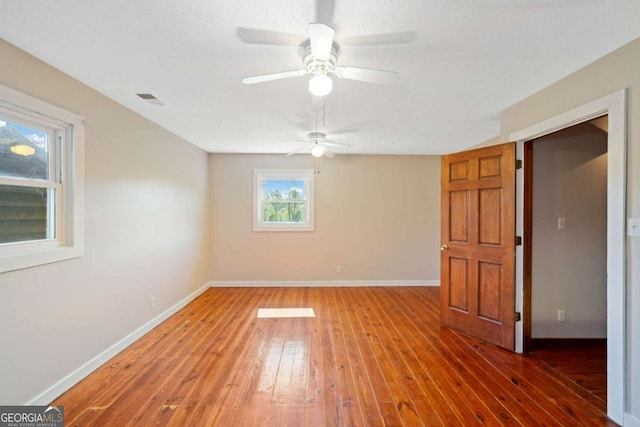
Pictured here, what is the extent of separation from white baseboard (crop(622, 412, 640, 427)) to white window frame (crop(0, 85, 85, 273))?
393 cm

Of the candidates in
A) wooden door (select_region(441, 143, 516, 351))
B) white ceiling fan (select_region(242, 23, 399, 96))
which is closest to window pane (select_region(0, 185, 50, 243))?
white ceiling fan (select_region(242, 23, 399, 96))

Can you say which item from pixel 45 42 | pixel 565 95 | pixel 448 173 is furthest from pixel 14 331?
pixel 565 95

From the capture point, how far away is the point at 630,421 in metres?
1.70

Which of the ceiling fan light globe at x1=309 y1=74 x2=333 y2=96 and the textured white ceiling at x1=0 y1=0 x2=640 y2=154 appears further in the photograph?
the ceiling fan light globe at x1=309 y1=74 x2=333 y2=96

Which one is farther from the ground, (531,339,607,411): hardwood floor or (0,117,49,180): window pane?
(0,117,49,180): window pane

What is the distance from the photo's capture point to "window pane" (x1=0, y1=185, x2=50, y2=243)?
1785mm

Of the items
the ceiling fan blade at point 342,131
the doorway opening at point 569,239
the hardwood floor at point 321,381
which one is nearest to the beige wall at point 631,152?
the hardwood floor at point 321,381

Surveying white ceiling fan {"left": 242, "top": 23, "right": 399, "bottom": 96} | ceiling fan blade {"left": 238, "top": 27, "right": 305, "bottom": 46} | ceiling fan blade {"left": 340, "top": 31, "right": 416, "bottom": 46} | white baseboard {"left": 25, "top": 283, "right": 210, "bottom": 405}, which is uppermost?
ceiling fan blade {"left": 340, "top": 31, "right": 416, "bottom": 46}

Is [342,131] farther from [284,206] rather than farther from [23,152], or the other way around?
[23,152]

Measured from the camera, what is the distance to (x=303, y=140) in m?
4.02

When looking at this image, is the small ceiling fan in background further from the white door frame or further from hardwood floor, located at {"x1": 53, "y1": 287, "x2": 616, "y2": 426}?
hardwood floor, located at {"x1": 53, "y1": 287, "x2": 616, "y2": 426}

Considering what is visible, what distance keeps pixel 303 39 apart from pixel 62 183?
2.13m

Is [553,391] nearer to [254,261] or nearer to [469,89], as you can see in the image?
[469,89]

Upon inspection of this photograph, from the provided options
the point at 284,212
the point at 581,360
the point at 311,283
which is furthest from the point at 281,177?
the point at 581,360
